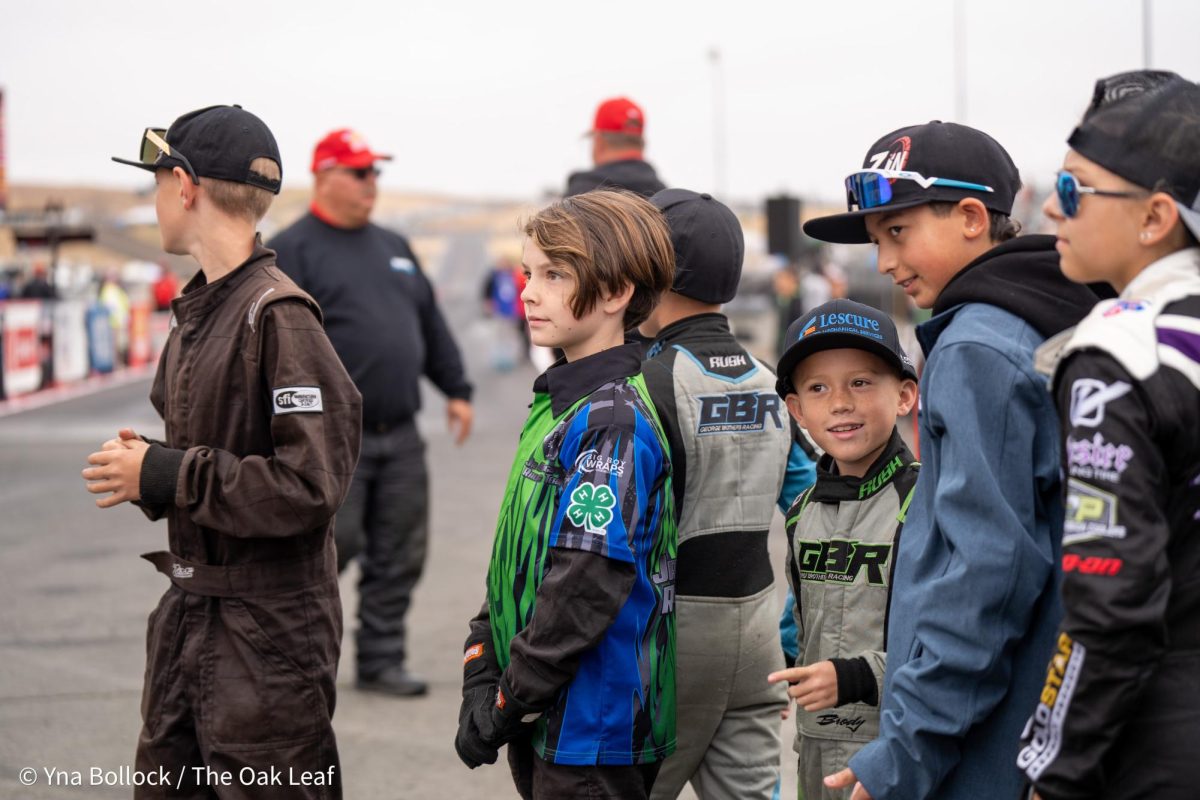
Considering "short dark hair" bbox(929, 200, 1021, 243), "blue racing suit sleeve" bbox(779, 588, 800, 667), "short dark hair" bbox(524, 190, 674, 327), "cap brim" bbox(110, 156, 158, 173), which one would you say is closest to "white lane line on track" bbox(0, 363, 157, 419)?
"cap brim" bbox(110, 156, 158, 173)

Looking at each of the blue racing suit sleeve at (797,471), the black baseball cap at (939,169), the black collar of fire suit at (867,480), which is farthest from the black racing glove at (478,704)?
the black baseball cap at (939,169)

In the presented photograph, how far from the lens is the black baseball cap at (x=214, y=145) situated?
3.36 meters

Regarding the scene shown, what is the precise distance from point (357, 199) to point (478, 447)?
334 inches

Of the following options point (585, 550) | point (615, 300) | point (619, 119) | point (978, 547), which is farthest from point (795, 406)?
point (619, 119)

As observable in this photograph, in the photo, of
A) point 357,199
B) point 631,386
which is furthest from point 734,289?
point 357,199

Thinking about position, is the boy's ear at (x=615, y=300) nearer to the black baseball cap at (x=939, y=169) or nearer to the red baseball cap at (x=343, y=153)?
the black baseball cap at (x=939, y=169)

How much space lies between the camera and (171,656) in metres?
3.25

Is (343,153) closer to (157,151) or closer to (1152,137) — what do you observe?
(157,151)

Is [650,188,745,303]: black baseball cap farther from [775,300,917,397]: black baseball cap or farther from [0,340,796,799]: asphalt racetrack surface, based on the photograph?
[0,340,796,799]: asphalt racetrack surface

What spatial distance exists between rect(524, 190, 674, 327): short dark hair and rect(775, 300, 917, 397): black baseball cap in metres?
0.34

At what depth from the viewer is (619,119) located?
573 cm

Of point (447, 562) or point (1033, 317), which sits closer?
point (1033, 317)

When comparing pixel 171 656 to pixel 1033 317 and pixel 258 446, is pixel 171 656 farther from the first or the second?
pixel 1033 317

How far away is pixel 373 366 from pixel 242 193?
2619mm
